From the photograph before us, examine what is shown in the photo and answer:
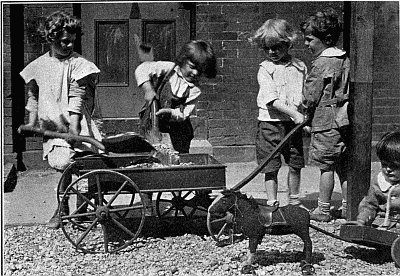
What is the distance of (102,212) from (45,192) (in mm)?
2164

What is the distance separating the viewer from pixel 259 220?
421 cm

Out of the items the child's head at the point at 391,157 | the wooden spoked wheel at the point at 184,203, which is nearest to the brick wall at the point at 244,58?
the wooden spoked wheel at the point at 184,203

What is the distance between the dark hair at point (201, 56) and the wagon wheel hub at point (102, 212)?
1360 mm

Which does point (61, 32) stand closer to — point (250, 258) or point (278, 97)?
point (278, 97)

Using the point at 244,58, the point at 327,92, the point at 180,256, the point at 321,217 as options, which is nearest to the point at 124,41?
the point at 244,58

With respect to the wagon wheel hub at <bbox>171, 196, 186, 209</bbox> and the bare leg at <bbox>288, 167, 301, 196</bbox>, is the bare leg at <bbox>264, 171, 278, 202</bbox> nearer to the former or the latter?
the bare leg at <bbox>288, 167, 301, 196</bbox>

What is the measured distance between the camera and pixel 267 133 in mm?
5270

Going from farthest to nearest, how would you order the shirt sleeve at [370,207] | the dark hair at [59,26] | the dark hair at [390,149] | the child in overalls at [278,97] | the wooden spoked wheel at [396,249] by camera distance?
1. the child in overalls at [278,97]
2. the dark hair at [59,26]
3. the shirt sleeve at [370,207]
4. the dark hair at [390,149]
5. the wooden spoked wheel at [396,249]

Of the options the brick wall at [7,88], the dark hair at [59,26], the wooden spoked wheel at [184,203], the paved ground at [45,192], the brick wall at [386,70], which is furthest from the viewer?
the brick wall at [386,70]

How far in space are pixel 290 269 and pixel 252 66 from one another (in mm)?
3749

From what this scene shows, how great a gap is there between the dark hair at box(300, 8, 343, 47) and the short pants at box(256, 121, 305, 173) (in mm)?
689

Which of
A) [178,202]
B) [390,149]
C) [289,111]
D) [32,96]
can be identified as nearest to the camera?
[390,149]

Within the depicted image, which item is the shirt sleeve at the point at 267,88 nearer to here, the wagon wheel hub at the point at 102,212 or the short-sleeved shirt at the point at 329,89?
the short-sleeved shirt at the point at 329,89

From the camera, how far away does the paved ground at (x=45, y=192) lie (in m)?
5.80
